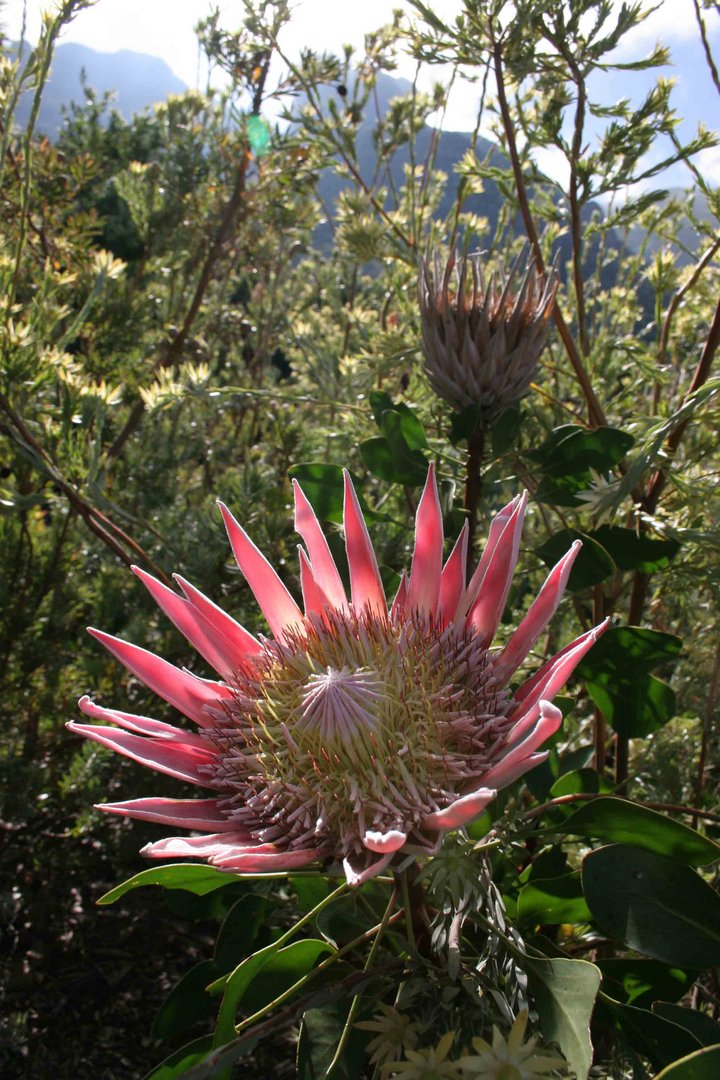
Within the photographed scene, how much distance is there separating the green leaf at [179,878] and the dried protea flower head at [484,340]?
66cm

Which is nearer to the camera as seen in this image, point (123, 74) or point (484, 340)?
point (484, 340)

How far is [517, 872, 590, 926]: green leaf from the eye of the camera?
33.9 inches

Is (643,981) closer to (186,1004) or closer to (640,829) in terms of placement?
(640,829)

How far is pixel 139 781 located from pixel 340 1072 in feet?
4.47

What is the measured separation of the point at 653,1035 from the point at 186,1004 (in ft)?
1.65

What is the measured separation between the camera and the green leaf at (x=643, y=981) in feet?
2.79

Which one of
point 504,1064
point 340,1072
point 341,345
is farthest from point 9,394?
point 341,345

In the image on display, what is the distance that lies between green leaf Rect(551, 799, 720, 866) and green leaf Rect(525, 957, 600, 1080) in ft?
0.37

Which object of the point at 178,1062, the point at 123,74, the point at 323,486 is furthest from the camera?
the point at 123,74

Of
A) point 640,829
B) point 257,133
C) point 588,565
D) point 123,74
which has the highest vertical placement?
point 123,74

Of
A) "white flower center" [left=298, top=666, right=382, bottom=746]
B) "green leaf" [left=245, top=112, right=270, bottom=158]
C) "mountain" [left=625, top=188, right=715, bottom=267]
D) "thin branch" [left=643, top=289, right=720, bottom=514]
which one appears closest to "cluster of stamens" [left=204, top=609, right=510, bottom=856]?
"white flower center" [left=298, top=666, right=382, bottom=746]

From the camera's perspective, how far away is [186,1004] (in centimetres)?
91

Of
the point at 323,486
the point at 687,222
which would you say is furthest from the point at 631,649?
the point at 687,222

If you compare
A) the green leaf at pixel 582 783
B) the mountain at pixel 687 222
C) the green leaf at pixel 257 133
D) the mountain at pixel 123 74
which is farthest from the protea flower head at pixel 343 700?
the mountain at pixel 123 74
